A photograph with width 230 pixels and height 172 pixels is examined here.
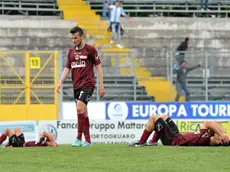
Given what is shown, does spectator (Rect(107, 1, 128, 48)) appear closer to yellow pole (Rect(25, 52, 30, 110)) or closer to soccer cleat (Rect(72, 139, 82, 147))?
yellow pole (Rect(25, 52, 30, 110))

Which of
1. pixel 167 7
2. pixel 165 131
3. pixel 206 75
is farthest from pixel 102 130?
pixel 167 7

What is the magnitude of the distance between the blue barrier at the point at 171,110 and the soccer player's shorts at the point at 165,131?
12324 mm

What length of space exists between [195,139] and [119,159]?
2.71 metres

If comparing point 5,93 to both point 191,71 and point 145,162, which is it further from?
point 145,162

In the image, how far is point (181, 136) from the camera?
1349cm

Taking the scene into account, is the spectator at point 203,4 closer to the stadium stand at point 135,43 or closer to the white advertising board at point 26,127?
the stadium stand at point 135,43

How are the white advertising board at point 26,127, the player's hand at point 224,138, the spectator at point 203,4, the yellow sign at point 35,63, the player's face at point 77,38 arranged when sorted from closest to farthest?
the player's hand at point 224,138 → the player's face at point 77,38 → the white advertising board at point 26,127 → the yellow sign at point 35,63 → the spectator at point 203,4

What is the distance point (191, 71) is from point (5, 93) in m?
6.00

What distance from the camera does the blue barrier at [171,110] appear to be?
25.9 metres

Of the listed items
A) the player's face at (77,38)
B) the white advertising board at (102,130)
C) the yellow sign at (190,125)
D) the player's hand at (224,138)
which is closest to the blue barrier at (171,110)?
the yellow sign at (190,125)

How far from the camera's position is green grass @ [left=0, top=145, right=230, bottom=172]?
31.9 feet

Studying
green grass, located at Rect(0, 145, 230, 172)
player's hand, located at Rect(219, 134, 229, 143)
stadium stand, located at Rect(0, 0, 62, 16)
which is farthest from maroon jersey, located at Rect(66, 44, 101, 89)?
stadium stand, located at Rect(0, 0, 62, 16)

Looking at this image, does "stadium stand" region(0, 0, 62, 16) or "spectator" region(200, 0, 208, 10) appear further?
"spectator" region(200, 0, 208, 10)

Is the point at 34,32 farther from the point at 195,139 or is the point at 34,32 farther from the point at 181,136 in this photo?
the point at 195,139
